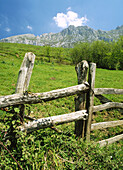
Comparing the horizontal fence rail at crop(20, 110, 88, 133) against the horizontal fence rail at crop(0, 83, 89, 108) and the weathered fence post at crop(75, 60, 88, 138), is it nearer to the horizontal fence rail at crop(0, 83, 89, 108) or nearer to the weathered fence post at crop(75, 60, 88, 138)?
the weathered fence post at crop(75, 60, 88, 138)

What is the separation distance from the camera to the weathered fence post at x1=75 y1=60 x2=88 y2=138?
2807 mm

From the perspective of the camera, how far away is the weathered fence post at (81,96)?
9.21 feet

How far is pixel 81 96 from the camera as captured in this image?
305 centimetres

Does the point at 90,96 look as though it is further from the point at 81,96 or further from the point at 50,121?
the point at 50,121

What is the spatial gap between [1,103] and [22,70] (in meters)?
0.86

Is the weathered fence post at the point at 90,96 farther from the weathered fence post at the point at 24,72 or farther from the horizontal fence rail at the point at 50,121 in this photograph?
the weathered fence post at the point at 24,72

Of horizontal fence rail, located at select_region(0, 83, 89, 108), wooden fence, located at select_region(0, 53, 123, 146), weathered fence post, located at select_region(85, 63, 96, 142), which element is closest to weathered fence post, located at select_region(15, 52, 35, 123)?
wooden fence, located at select_region(0, 53, 123, 146)

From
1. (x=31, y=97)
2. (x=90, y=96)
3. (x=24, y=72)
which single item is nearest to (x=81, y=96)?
(x=90, y=96)

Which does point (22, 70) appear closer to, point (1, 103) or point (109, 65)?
point (1, 103)

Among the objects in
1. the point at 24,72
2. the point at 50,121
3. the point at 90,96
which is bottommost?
the point at 50,121

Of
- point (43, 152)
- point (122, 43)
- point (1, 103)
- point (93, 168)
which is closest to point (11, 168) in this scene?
point (43, 152)

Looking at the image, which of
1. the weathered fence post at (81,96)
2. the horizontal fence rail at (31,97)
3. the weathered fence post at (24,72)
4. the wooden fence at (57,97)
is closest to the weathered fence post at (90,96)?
the wooden fence at (57,97)

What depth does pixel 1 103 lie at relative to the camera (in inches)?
87.2

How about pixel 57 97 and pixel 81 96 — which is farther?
pixel 81 96
